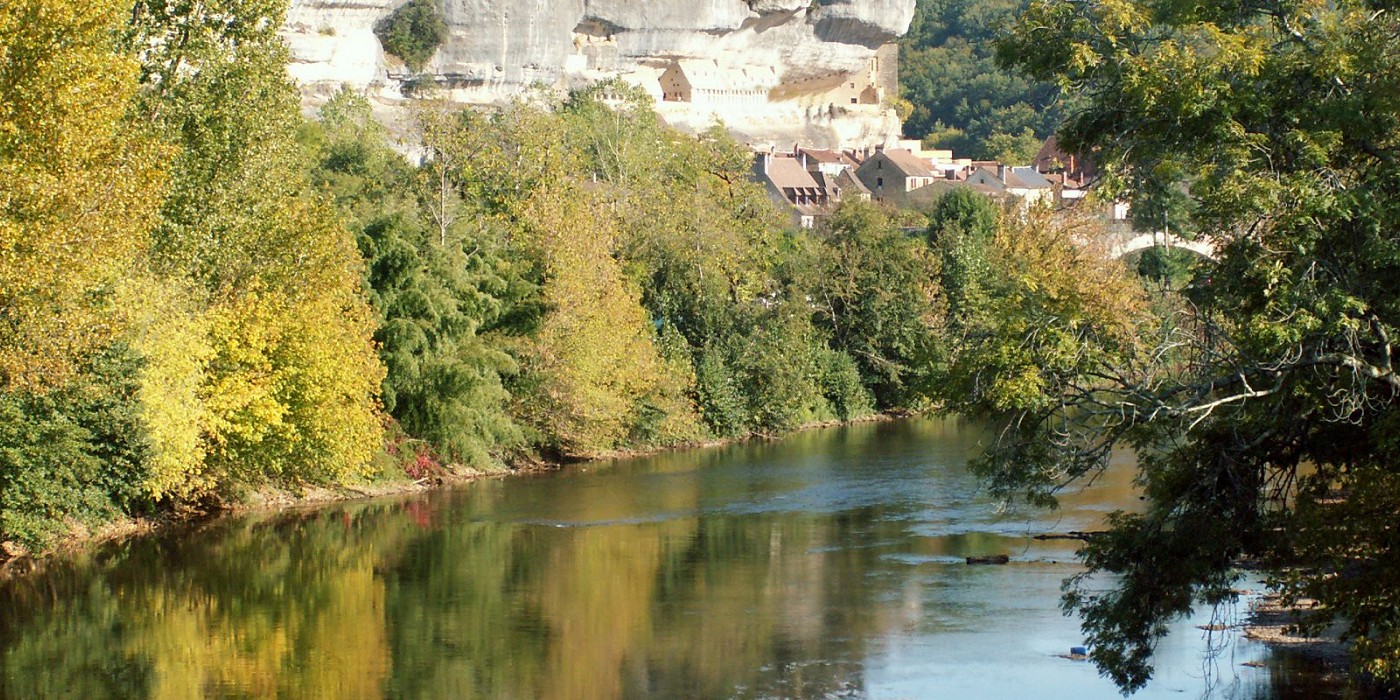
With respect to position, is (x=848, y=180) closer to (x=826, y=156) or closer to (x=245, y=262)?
(x=826, y=156)

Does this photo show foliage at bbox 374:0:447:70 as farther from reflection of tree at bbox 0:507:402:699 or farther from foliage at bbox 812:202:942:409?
reflection of tree at bbox 0:507:402:699

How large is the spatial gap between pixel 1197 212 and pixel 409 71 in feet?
234

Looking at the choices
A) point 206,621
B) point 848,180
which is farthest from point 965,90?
point 206,621

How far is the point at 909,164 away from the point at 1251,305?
7796 cm

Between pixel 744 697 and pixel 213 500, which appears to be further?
pixel 213 500

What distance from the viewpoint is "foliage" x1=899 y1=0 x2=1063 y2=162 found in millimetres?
114438

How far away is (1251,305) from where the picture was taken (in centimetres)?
1147

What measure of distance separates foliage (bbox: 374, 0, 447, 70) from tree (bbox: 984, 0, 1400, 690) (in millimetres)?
69676

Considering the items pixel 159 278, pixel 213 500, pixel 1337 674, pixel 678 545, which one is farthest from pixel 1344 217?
pixel 213 500

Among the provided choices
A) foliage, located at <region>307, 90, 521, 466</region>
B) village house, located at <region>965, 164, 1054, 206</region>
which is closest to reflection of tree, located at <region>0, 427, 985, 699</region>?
foliage, located at <region>307, 90, 521, 466</region>

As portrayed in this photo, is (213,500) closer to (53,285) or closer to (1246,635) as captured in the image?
(53,285)

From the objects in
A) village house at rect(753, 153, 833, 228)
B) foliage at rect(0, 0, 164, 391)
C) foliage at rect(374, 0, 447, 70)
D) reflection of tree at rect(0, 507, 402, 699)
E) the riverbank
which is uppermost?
foliage at rect(374, 0, 447, 70)

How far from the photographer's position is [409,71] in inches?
3123

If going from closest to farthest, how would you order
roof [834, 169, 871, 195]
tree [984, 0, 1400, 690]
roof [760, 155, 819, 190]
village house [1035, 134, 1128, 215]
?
tree [984, 0, 1400, 690]
village house [1035, 134, 1128, 215]
roof [760, 155, 819, 190]
roof [834, 169, 871, 195]
